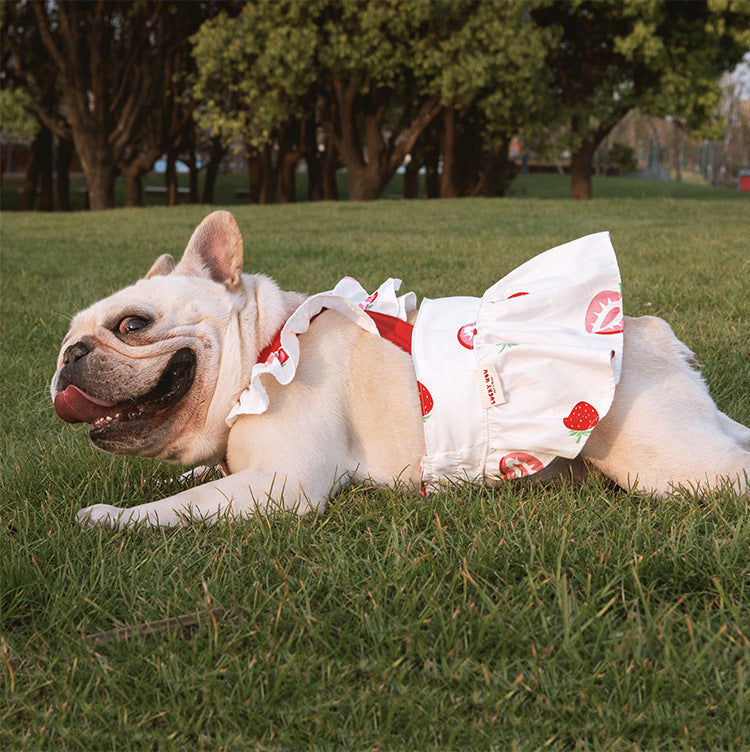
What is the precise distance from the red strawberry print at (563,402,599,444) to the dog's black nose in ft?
6.41

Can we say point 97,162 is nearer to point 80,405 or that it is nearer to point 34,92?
point 34,92

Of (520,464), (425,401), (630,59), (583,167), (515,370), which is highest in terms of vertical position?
(630,59)

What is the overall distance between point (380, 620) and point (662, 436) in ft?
4.71

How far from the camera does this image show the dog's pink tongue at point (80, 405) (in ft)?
11.1

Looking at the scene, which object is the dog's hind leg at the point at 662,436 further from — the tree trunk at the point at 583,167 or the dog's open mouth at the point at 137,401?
the tree trunk at the point at 583,167

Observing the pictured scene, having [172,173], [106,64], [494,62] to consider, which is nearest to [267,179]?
[172,173]

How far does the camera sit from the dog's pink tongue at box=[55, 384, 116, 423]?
3.37m

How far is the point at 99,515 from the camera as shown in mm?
3236

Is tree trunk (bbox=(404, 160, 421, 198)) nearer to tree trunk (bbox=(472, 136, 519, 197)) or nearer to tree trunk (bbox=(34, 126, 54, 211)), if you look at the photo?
tree trunk (bbox=(472, 136, 519, 197))

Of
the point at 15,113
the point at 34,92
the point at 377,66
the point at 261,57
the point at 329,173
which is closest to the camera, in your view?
the point at 261,57

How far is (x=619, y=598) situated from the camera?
259 centimetres

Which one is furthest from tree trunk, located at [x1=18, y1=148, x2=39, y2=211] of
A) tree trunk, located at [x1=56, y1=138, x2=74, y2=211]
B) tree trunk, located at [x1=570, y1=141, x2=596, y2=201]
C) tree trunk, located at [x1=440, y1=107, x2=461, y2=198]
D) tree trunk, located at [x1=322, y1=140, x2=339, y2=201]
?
tree trunk, located at [x1=570, y1=141, x2=596, y2=201]

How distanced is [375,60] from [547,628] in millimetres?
25361

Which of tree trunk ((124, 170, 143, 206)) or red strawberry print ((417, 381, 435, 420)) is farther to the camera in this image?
tree trunk ((124, 170, 143, 206))
